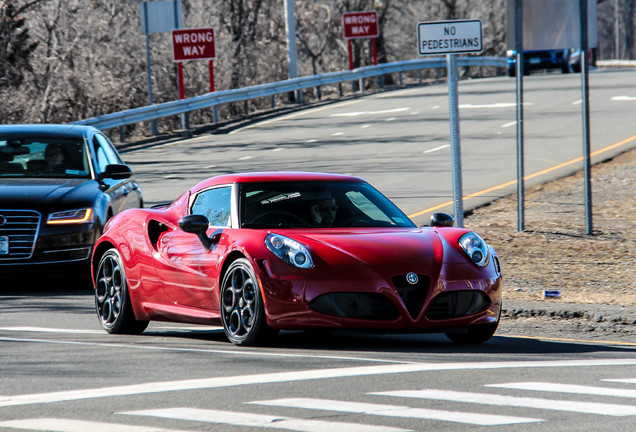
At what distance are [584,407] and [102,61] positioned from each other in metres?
34.4

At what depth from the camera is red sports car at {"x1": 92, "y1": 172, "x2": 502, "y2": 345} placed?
27.7 feet

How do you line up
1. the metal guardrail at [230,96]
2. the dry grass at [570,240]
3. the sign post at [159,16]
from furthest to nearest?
the sign post at [159,16] < the metal guardrail at [230,96] < the dry grass at [570,240]

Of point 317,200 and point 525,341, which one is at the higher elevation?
point 317,200

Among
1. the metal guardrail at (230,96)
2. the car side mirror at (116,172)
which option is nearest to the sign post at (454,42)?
the car side mirror at (116,172)

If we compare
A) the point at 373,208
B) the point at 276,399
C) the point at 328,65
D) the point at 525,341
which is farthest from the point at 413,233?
the point at 328,65

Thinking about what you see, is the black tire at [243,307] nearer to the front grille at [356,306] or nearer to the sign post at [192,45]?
the front grille at [356,306]

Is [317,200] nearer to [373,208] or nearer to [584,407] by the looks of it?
[373,208]

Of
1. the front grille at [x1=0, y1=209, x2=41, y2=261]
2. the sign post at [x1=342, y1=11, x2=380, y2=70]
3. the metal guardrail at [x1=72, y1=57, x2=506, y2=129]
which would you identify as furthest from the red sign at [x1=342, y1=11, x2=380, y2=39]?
the front grille at [x1=0, y1=209, x2=41, y2=261]

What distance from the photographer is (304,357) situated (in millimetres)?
8188

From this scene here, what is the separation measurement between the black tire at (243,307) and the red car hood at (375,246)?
439mm

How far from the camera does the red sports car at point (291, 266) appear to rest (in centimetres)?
844

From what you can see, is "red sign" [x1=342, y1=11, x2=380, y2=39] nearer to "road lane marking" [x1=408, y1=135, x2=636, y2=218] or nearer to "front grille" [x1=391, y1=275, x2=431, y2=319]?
"road lane marking" [x1=408, y1=135, x2=636, y2=218]

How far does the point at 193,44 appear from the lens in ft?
110

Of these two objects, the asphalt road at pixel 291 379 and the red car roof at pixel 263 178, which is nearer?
the asphalt road at pixel 291 379
